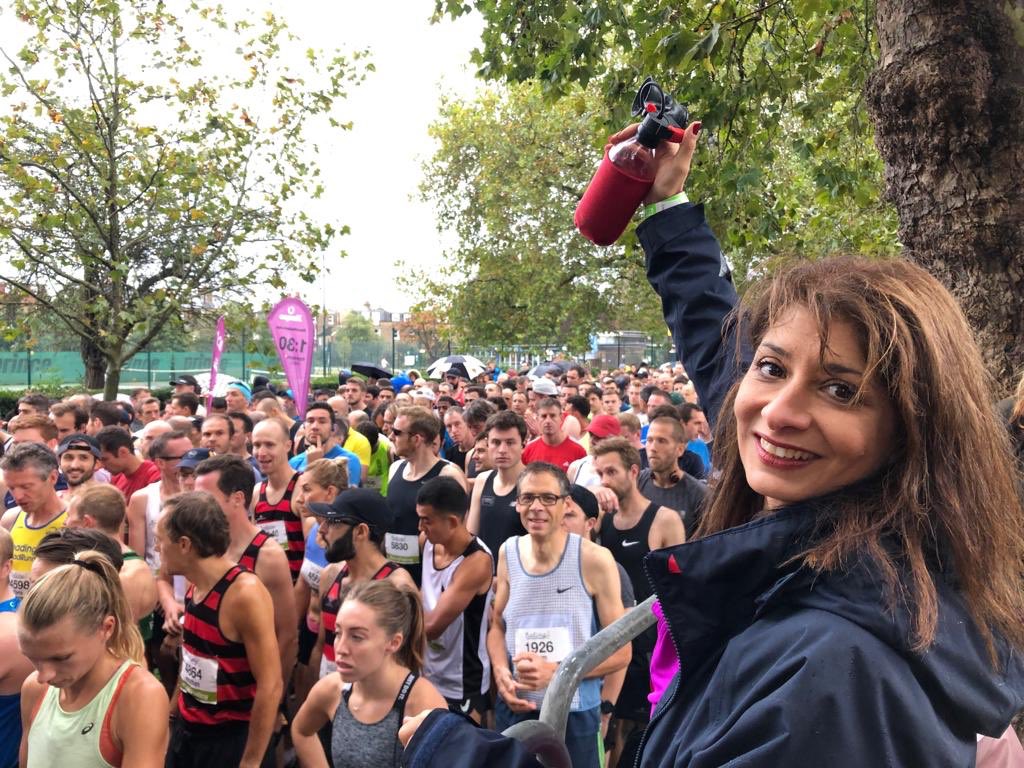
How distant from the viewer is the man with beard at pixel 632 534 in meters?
4.86

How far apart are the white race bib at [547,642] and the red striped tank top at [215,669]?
124 cm

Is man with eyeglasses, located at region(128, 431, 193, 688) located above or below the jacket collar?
below

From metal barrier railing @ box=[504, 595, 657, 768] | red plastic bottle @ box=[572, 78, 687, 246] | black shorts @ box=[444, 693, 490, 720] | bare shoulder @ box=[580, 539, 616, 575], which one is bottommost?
black shorts @ box=[444, 693, 490, 720]

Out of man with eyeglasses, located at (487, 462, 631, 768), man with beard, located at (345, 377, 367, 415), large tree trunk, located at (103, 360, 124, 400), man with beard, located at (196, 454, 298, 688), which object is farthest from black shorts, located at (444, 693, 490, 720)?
large tree trunk, located at (103, 360, 124, 400)

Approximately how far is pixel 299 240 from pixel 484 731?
12664 mm

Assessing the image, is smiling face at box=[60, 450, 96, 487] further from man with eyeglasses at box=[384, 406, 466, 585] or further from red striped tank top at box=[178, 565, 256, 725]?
red striped tank top at box=[178, 565, 256, 725]

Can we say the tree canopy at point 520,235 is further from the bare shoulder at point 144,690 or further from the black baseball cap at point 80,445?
the bare shoulder at point 144,690

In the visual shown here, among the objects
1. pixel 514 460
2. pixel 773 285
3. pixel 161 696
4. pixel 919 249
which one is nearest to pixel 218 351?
pixel 514 460

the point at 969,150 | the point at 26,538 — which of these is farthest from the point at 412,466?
the point at 969,150

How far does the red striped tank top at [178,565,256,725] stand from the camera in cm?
406

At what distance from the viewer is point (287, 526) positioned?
6.07m

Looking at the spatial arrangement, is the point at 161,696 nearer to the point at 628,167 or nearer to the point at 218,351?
the point at 628,167

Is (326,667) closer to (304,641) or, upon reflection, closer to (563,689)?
(304,641)

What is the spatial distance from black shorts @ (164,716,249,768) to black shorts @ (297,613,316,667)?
3.98 feet
